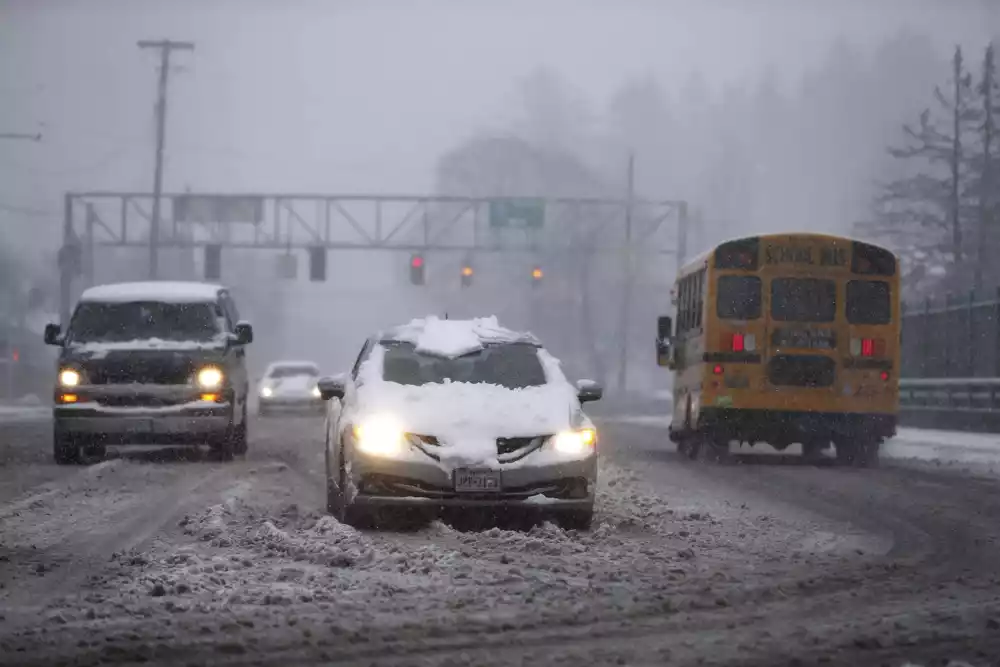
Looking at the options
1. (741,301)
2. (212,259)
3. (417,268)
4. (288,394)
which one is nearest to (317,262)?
(212,259)

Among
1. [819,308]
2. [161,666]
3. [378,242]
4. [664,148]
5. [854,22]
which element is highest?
[854,22]

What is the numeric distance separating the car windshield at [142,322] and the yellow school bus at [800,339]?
21.6ft

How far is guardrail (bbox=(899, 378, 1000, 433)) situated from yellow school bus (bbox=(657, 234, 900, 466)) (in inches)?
300

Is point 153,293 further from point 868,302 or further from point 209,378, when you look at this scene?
point 868,302

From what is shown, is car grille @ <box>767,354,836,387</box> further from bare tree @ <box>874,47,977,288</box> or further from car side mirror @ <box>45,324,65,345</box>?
bare tree @ <box>874,47,977,288</box>

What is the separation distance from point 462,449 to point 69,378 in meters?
9.44

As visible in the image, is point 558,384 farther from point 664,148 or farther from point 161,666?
point 664,148

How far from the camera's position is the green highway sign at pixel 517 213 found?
57.3 meters

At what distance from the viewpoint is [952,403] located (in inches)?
1256

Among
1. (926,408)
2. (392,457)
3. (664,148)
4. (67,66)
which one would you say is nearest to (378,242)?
(926,408)

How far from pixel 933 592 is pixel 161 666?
14.4ft

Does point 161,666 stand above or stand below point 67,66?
below

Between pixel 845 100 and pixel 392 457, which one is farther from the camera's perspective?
pixel 845 100

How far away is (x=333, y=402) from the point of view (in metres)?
13.8
